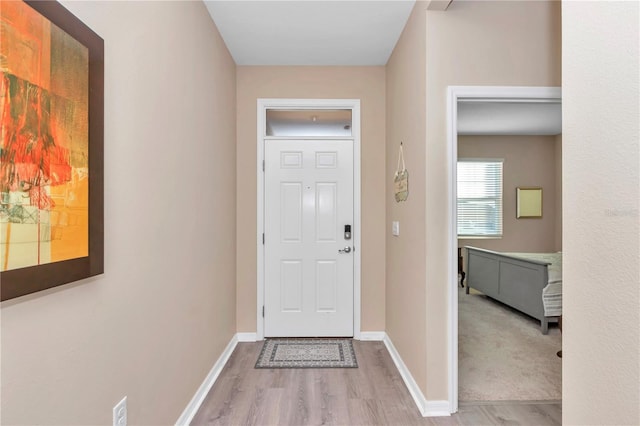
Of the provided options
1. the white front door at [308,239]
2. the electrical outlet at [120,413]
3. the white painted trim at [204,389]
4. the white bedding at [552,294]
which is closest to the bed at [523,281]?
the white bedding at [552,294]

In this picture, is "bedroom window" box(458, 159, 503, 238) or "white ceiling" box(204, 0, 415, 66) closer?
"white ceiling" box(204, 0, 415, 66)

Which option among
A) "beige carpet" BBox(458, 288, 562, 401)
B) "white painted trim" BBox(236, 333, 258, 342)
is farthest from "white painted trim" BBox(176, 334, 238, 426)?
"beige carpet" BBox(458, 288, 562, 401)

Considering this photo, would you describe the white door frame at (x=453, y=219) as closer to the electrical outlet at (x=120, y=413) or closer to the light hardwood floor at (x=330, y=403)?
the light hardwood floor at (x=330, y=403)

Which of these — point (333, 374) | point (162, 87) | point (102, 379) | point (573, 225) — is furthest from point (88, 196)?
point (333, 374)

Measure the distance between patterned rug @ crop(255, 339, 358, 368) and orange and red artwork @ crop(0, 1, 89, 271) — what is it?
2.15 metres

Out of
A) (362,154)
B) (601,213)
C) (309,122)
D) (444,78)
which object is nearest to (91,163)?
(601,213)

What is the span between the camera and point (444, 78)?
7.25ft

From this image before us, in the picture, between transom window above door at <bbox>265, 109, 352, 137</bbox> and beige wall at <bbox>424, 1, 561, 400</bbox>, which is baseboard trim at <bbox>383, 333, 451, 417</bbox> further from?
transom window above door at <bbox>265, 109, 352, 137</bbox>

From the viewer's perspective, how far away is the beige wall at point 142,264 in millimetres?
1026

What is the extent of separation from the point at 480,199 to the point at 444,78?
5.06 meters

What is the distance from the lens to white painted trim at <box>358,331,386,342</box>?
346cm

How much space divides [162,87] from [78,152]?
0.78m

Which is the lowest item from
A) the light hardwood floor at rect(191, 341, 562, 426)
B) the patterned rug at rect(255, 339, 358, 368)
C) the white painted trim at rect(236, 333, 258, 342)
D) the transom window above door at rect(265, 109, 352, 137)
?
the light hardwood floor at rect(191, 341, 562, 426)

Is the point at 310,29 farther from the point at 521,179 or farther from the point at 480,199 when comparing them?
the point at 521,179
